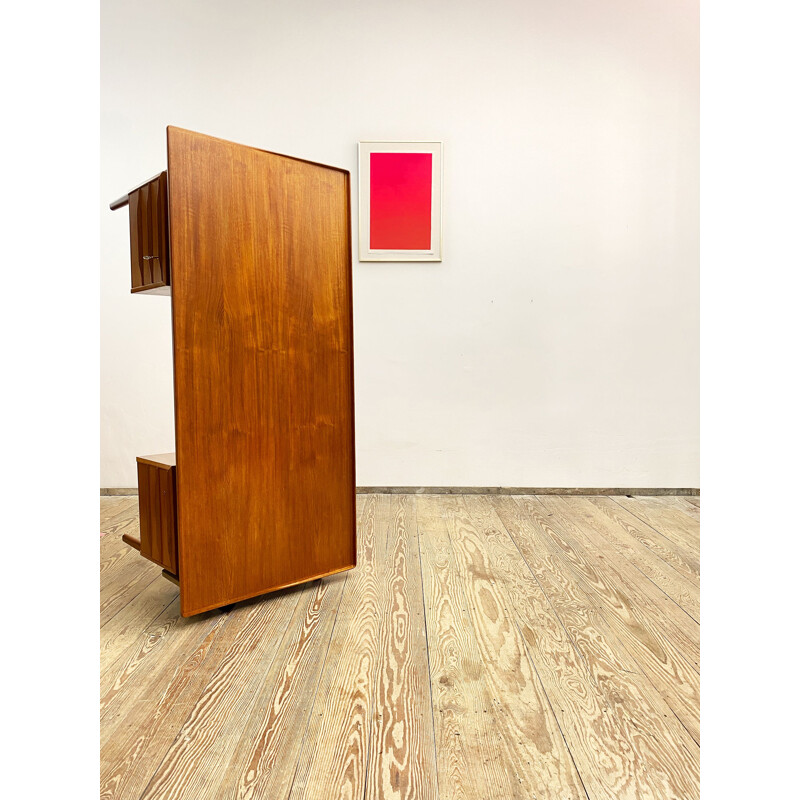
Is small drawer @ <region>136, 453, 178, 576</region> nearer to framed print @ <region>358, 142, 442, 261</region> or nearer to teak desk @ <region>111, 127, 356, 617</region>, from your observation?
teak desk @ <region>111, 127, 356, 617</region>

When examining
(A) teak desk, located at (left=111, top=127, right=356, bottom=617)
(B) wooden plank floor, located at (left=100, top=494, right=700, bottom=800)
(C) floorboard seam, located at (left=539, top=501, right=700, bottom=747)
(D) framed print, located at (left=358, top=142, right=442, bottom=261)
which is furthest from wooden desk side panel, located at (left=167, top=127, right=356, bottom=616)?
(D) framed print, located at (left=358, top=142, right=442, bottom=261)

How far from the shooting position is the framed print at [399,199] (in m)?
3.00

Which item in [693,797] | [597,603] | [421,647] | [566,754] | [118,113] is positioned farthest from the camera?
[118,113]

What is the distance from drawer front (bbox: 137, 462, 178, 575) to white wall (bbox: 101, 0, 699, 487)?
145 cm

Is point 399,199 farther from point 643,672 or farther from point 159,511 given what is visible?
point 643,672

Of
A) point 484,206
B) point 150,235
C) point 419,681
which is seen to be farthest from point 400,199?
point 419,681

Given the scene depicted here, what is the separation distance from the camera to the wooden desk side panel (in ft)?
5.17

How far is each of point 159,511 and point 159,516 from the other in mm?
15

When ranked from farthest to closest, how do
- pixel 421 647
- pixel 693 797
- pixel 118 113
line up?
pixel 118 113 → pixel 421 647 → pixel 693 797

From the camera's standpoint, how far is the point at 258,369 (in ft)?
5.63
